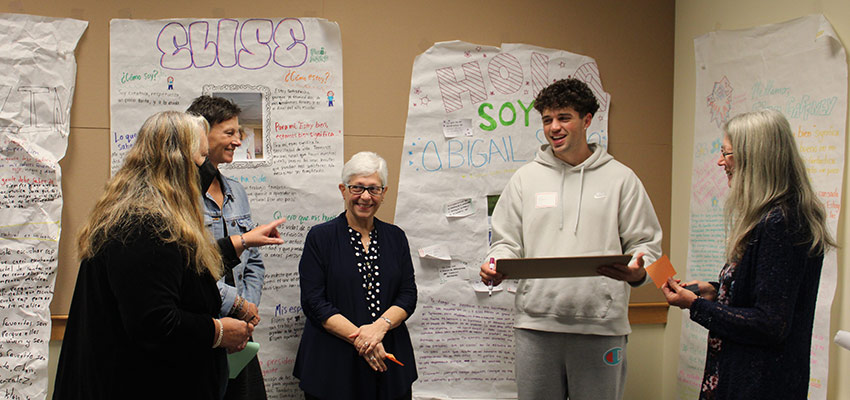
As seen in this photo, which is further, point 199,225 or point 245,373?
point 245,373

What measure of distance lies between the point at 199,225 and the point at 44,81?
5.52 feet

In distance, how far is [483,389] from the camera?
9.93 ft

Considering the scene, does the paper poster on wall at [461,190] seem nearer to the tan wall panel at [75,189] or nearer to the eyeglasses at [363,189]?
the eyeglasses at [363,189]

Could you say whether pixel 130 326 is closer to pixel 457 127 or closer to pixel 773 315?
pixel 773 315

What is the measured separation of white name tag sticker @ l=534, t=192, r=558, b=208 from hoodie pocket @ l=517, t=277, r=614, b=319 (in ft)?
0.97

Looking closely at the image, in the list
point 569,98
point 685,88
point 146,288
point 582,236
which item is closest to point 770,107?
point 685,88

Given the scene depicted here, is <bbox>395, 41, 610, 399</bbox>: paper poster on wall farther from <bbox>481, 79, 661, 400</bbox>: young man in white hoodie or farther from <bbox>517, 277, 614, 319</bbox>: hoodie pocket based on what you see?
<bbox>517, 277, 614, 319</bbox>: hoodie pocket

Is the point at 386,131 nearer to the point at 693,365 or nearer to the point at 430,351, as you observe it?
the point at 430,351

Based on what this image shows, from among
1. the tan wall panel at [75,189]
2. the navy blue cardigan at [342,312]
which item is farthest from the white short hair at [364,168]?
the tan wall panel at [75,189]

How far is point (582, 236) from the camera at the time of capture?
89.8 inches

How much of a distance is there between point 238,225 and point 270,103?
742 mm

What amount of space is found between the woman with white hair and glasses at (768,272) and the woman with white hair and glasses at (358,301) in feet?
3.62

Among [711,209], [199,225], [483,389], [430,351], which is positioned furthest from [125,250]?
[711,209]

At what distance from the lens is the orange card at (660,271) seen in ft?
6.19
